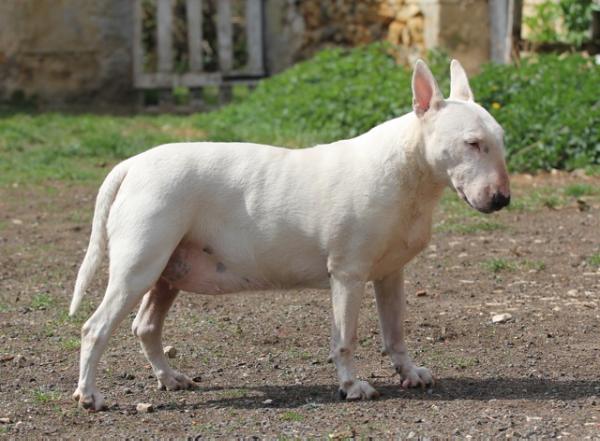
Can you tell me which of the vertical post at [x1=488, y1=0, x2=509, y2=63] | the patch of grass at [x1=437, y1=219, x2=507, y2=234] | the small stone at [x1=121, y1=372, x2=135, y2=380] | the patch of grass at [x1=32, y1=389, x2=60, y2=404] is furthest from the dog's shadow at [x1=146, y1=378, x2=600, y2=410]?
the vertical post at [x1=488, y1=0, x2=509, y2=63]

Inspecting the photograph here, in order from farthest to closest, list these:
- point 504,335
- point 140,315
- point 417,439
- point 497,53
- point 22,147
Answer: point 497,53 → point 22,147 → point 504,335 → point 140,315 → point 417,439

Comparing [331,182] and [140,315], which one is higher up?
[331,182]

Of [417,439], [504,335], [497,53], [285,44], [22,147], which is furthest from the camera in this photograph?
[285,44]

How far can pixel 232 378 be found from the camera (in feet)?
18.3

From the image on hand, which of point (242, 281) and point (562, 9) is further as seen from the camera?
point (562, 9)

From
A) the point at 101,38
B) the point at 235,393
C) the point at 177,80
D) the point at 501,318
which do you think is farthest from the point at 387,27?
the point at 235,393

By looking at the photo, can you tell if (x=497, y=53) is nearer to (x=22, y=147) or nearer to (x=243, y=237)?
(x=22, y=147)

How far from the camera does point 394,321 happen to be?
5.38 metres

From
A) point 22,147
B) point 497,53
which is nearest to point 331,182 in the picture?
point 22,147

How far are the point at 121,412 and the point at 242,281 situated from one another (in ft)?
2.56

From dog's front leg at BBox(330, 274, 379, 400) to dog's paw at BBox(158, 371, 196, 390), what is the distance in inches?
29.2

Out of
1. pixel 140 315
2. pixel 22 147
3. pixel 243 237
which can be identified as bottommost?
pixel 22 147

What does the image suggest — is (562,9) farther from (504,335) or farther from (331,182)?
(331,182)

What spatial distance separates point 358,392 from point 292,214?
32.5 inches
